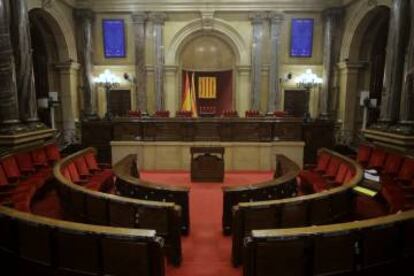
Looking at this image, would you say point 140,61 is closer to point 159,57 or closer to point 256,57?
point 159,57

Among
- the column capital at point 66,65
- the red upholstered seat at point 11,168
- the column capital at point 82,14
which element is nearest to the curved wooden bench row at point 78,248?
the red upholstered seat at point 11,168

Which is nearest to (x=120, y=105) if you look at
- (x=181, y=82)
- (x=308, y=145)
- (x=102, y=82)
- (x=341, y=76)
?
(x=102, y=82)

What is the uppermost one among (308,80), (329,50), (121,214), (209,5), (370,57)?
(209,5)

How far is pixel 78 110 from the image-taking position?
41.4 feet

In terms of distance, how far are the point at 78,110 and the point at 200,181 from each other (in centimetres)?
744

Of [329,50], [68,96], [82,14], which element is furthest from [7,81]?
[329,50]

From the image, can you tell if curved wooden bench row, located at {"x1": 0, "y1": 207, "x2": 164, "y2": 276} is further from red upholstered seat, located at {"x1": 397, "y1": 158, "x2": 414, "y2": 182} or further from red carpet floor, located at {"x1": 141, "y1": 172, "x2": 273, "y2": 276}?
red upholstered seat, located at {"x1": 397, "y1": 158, "x2": 414, "y2": 182}

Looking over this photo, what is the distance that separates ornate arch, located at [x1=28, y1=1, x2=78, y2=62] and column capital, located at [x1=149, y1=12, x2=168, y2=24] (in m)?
3.23

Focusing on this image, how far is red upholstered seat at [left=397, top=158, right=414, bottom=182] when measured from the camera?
220 inches

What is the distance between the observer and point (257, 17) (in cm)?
1219

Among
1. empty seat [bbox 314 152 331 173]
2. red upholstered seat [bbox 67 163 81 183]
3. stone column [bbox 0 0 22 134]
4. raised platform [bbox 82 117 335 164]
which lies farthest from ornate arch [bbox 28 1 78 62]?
empty seat [bbox 314 152 331 173]

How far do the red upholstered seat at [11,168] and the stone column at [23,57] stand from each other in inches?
78.7

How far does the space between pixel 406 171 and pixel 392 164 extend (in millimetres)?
562

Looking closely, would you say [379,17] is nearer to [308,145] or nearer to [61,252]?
[308,145]
